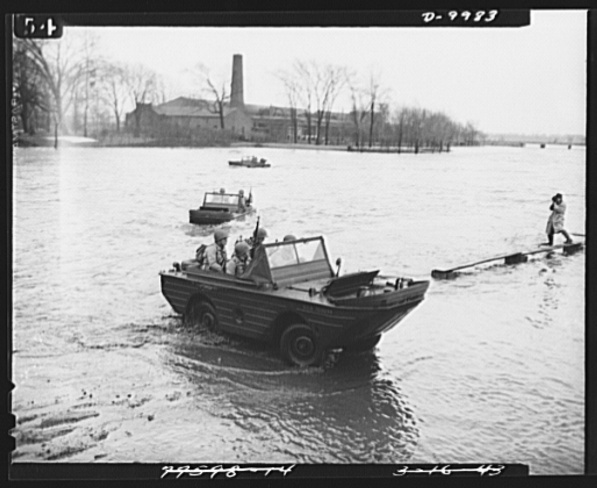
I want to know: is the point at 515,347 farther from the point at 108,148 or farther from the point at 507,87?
the point at 108,148

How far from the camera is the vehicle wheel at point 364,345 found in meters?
1.95

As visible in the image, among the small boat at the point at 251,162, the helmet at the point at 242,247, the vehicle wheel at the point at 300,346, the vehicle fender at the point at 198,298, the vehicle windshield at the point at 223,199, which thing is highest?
the small boat at the point at 251,162

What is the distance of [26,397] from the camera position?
1.98m

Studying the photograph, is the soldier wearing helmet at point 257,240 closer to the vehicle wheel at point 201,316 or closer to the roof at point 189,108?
the vehicle wheel at point 201,316

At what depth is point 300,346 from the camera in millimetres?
1969

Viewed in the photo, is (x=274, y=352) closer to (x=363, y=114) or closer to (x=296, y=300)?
(x=296, y=300)

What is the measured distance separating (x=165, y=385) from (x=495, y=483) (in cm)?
80

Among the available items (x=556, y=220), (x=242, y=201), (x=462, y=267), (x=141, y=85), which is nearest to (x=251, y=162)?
(x=242, y=201)

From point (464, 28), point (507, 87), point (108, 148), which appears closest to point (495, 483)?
point (507, 87)

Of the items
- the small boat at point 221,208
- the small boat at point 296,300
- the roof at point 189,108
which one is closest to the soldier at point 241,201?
the small boat at point 221,208

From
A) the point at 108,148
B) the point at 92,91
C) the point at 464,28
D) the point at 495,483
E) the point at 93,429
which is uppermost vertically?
the point at 464,28

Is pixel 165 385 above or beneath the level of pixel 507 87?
beneath

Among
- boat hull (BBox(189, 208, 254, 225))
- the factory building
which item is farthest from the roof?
boat hull (BBox(189, 208, 254, 225))

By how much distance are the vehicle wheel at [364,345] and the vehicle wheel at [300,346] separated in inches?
2.7
